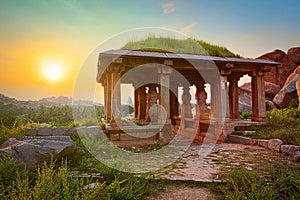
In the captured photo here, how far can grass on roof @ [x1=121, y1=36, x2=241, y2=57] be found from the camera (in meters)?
9.72

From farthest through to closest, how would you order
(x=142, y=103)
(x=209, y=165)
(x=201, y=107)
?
(x=142, y=103), (x=201, y=107), (x=209, y=165)

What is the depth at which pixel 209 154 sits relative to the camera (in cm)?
740

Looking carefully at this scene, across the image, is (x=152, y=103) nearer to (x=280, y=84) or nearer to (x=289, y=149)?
(x=289, y=149)

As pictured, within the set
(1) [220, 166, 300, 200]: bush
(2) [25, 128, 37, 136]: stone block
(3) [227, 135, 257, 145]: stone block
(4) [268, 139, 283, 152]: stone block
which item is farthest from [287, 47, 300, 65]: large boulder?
(2) [25, 128, 37, 136]: stone block

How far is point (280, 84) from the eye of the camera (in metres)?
23.1

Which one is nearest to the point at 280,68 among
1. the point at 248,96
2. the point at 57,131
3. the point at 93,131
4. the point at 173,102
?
the point at 248,96

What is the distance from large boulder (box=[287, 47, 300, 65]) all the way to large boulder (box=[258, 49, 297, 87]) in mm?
1473

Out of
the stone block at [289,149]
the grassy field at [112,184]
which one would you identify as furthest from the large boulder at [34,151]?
the stone block at [289,149]

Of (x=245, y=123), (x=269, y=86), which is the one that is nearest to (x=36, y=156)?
(x=245, y=123)

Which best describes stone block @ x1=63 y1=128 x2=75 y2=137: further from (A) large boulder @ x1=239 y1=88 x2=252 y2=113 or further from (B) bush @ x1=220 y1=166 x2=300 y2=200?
(A) large boulder @ x1=239 y1=88 x2=252 y2=113

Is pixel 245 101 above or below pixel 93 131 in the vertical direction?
above

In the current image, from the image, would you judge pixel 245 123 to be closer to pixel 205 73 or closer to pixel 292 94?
pixel 205 73

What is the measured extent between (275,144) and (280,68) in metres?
19.0

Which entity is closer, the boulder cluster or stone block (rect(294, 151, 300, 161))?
stone block (rect(294, 151, 300, 161))
